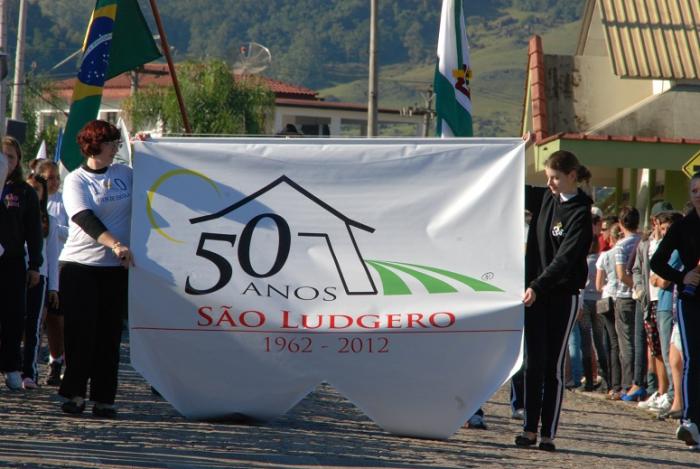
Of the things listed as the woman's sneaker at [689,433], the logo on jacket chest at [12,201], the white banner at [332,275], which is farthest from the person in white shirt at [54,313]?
the woman's sneaker at [689,433]

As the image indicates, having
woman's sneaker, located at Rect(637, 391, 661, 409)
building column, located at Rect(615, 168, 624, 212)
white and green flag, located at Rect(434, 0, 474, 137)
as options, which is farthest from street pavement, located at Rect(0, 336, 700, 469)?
building column, located at Rect(615, 168, 624, 212)

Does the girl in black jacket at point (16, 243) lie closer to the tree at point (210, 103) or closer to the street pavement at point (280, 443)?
the street pavement at point (280, 443)

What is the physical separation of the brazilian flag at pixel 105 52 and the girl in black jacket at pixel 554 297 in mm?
4409

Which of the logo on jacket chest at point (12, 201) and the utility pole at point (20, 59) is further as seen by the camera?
the utility pole at point (20, 59)

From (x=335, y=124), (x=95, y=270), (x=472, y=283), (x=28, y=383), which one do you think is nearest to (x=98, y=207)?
(x=95, y=270)

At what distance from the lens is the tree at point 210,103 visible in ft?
238

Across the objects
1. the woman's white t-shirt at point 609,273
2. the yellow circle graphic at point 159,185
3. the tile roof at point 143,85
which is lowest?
the woman's white t-shirt at point 609,273

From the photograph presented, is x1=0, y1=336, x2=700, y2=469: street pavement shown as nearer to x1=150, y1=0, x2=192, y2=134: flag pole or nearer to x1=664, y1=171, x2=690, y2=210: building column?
x1=150, y1=0, x2=192, y2=134: flag pole

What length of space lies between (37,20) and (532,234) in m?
172

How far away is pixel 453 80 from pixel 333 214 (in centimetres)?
369

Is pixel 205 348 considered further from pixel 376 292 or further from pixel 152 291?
pixel 376 292

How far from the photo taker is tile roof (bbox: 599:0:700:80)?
71.1 ft

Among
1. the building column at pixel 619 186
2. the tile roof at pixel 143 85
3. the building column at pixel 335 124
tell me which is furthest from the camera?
the tile roof at pixel 143 85

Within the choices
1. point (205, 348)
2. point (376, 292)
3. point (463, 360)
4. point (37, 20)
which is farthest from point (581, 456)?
point (37, 20)
